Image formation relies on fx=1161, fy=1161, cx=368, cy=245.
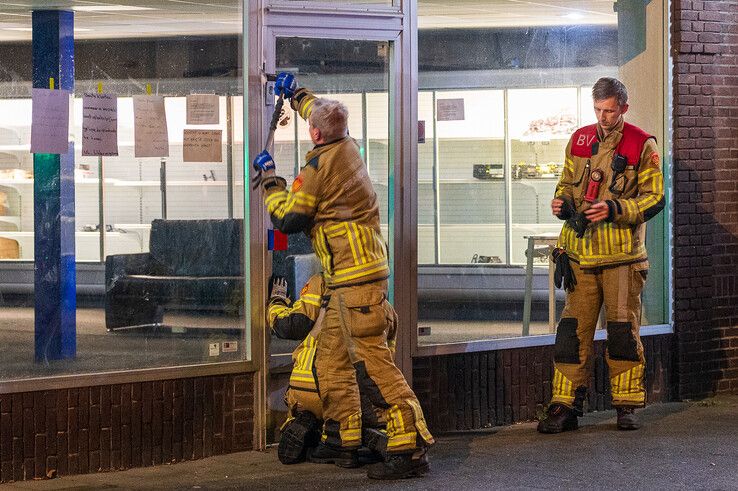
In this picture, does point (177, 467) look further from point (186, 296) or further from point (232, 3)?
point (232, 3)

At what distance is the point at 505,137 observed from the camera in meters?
8.77

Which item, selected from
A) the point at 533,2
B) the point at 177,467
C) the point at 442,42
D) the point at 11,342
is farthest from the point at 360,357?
the point at 533,2

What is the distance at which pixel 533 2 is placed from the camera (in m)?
8.44

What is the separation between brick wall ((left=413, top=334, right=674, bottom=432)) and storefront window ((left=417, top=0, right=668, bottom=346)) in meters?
0.19

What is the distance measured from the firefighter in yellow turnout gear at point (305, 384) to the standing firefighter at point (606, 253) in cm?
146

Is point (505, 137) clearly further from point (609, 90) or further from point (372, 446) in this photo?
point (372, 446)

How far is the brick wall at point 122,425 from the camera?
640 cm

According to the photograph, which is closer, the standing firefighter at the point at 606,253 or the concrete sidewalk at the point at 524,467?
the concrete sidewalk at the point at 524,467

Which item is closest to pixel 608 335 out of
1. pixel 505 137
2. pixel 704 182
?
pixel 704 182

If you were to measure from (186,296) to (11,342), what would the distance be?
109 cm

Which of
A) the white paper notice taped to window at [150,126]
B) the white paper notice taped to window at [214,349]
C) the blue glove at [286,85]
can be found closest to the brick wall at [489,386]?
the white paper notice taped to window at [214,349]

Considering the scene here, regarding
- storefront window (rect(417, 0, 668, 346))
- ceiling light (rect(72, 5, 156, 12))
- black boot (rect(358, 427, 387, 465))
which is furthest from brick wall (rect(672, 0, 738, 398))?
ceiling light (rect(72, 5, 156, 12))

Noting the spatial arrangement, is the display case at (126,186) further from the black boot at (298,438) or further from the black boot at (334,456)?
the black boot at (334,456)

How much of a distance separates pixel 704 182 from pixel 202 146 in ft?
12.7
